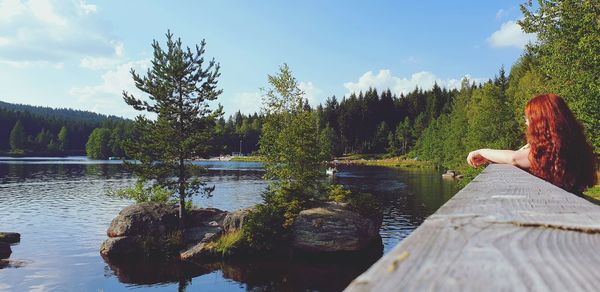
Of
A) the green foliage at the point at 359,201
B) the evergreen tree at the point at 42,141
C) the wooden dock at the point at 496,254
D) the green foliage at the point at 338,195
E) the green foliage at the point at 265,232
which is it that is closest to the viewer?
the wooden dock at the point at 496,254

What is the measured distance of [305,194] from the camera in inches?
1133

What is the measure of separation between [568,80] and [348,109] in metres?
117

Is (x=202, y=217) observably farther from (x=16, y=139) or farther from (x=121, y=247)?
(x=16, y=139)

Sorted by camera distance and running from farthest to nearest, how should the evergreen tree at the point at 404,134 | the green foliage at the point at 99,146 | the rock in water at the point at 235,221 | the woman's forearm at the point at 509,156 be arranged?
the green foliage at the point at 99,146
the evergreen tree at the point at 404,134
the rock in water at the point at 235,221
the woman's forearm at the point at 509,156

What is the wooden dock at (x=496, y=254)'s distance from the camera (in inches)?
38.7

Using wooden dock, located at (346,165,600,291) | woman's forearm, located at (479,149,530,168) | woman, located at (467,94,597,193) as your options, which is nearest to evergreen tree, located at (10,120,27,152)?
woman's forearm, located at (479,149,530,168)

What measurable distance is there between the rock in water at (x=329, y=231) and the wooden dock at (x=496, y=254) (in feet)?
79.3

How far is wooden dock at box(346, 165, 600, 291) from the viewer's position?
982mm

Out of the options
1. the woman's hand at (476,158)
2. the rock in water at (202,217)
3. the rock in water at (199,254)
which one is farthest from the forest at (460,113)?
the woman's hand at (476,158)

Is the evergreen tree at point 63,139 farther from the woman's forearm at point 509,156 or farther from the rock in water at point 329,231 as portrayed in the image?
the woman's forearm at point 509,156

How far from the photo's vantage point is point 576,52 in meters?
21.5

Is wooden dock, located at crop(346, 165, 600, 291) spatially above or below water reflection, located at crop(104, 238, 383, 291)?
above

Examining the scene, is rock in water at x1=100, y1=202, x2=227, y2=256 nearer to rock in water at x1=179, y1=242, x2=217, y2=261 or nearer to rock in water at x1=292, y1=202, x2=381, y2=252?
rock in water at x1=179, y1=242, x2=217, y2=261

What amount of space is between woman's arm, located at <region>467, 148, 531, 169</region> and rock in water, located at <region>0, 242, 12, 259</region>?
28.0 m
